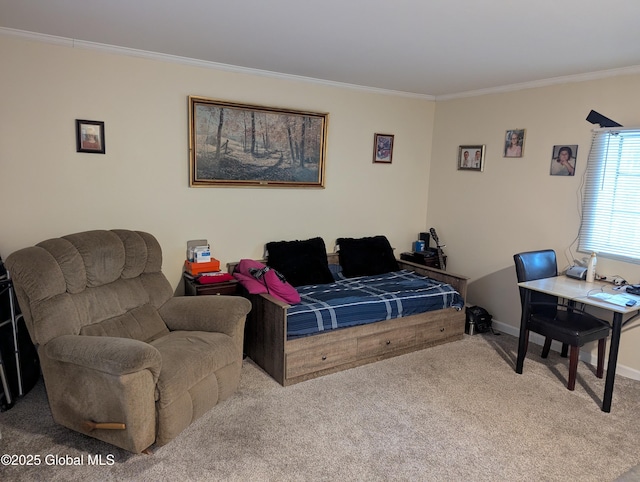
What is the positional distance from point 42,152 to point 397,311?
2906mm

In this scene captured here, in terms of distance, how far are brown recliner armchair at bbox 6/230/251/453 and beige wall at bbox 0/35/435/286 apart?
20.4 inches

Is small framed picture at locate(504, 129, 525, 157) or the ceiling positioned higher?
the ceiling

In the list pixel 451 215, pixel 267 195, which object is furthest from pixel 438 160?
pixel 267 195

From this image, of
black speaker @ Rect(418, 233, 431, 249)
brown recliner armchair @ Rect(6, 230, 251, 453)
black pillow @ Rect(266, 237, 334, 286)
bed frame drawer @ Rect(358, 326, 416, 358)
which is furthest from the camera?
black speaker @ Rect(418, 233, 431, 249)

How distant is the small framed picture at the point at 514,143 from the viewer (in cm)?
426

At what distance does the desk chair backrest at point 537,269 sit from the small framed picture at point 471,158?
1221 millimetres

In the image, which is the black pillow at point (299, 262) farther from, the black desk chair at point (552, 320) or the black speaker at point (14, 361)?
the black speaker at point (14, 361)

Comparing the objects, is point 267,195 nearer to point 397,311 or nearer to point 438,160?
point 397,311

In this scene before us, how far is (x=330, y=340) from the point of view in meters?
3.42

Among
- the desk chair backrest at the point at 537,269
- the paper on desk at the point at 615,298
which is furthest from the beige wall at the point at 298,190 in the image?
the paper on desk at the point at 615,298

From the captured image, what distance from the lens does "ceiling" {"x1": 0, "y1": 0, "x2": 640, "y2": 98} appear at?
7.82ft

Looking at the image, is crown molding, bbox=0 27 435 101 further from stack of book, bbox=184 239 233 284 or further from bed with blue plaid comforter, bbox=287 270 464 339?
bed with blue plaid comforter, bbox=287 270 464 339

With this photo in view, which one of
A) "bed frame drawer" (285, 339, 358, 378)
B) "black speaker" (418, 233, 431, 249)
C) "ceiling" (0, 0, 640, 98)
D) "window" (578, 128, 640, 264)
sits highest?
"ceiling" (0, 0, 640, 98)

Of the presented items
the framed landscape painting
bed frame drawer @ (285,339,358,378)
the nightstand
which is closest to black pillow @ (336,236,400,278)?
the framed landscape painting
